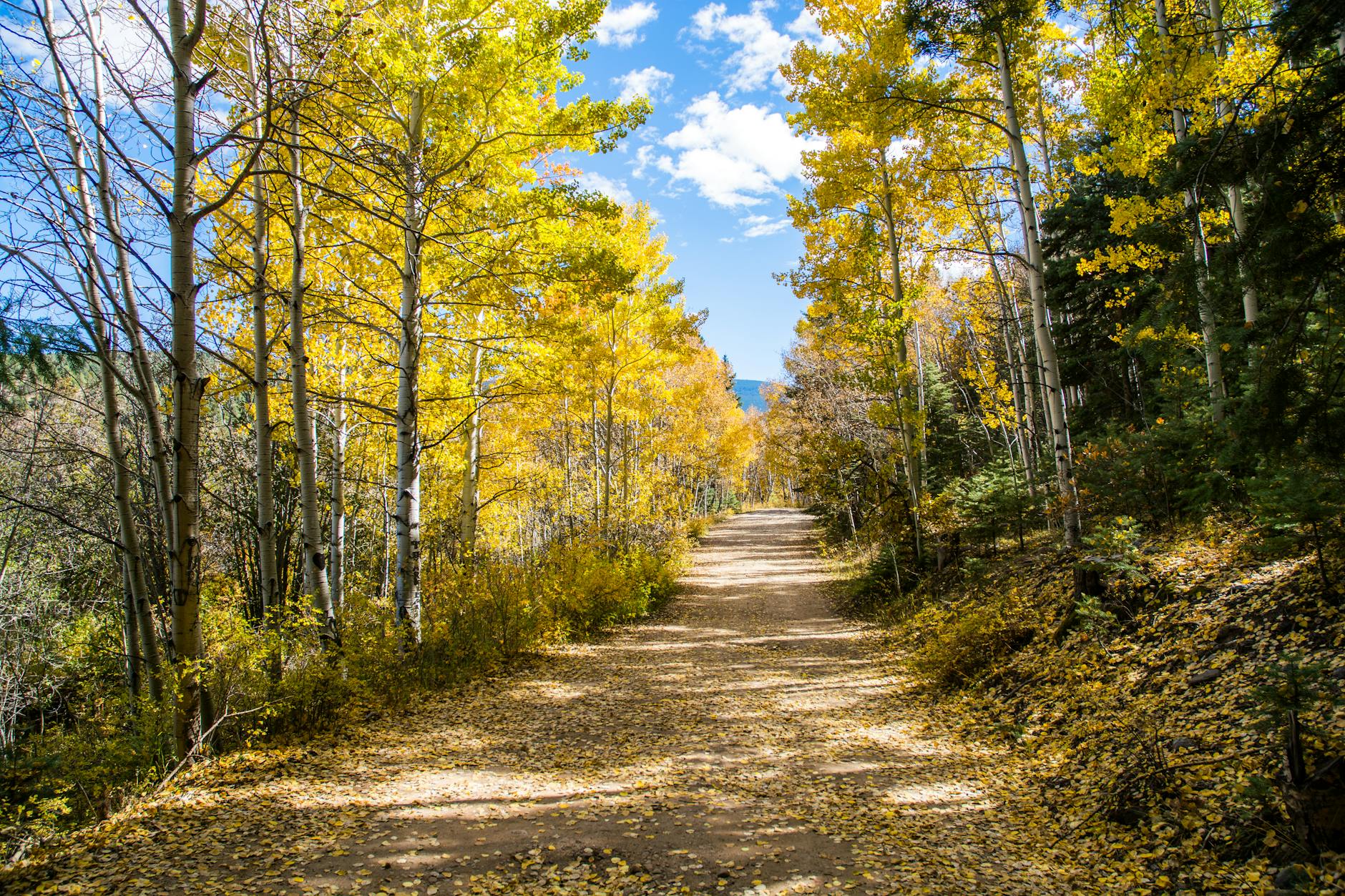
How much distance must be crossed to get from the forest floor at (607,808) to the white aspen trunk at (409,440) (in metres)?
1.16

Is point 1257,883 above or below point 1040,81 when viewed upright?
below

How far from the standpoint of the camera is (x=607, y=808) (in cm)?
418

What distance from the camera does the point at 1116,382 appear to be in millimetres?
14109

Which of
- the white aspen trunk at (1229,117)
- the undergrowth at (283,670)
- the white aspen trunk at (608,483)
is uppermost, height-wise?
the white aspen trunk at (1229,117)

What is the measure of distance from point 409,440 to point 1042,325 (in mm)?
6935

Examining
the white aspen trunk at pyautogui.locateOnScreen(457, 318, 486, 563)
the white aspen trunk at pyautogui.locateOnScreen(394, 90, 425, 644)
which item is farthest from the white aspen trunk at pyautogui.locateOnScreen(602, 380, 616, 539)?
the white aspen trunk at pyautogui.locateOnScreen(394, 90, 425, 644)

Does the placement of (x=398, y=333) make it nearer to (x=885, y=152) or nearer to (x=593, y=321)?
(x=593, y=321)

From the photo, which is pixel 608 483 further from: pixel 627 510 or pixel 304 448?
pixel 304 448

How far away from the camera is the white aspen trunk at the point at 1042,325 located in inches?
264

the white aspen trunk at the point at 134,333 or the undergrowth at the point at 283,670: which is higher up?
the white aspen trunk at the point at 134,333

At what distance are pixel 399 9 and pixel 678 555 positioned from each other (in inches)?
519

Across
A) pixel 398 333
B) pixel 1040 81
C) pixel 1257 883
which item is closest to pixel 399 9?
pixel 398 333

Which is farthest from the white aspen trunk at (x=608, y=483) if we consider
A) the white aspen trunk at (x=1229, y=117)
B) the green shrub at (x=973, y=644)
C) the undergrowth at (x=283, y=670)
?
the white aspen trunk at (x=1229, y=117)

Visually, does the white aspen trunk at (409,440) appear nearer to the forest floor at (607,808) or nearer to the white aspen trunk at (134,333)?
the forest floor at (607,808)
